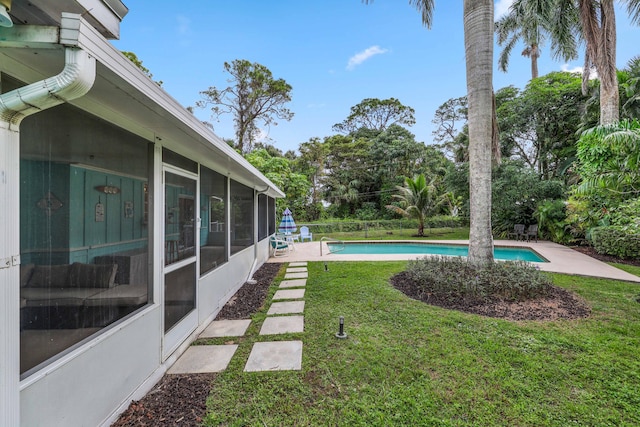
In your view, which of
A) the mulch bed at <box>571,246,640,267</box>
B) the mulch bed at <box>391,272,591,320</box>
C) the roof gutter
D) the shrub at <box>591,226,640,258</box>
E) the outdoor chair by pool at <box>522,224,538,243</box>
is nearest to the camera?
the roof gutter

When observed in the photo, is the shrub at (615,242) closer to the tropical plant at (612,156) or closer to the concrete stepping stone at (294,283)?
the tropical plant at (612,156)

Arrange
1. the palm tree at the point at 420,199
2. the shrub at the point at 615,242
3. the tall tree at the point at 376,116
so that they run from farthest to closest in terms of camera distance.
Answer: the tall tree at the point at 376,116 → the palm tree at the point at 420,199 → the shrub at the point at 615,242

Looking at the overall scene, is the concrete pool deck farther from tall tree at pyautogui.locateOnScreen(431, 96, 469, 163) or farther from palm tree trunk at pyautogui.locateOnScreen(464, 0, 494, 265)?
tall tree at pyautogui.locateOnScreen(431, 96, 469, 163)

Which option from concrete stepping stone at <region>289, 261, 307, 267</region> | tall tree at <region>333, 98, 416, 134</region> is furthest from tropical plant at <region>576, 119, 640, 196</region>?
tall tree at <region>333, 98, 416, 134</region>

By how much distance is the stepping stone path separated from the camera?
9.34 feet

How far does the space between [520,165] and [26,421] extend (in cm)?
1716

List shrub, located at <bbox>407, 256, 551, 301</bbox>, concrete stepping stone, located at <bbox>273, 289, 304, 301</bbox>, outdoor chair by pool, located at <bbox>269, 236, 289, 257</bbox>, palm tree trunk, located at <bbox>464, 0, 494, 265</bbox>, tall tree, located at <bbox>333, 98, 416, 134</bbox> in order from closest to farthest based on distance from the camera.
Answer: shrub, located at <bbox>407, 256, 551, 301</bbox>, concrete stepping stone, located at <bbox>273, 289, 304, 301</bbox>, palm tree trunk, located at <bbox>464, 0, 494, 265</bbox>, outdoor chair by pool, located at <bbox>269, 236, 289, 257</bbox>, tall tree, located at <bbox>333, 98, 416, 134</bbox>

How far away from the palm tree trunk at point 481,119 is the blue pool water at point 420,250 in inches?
217

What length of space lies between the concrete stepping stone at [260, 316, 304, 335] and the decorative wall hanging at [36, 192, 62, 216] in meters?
2.68

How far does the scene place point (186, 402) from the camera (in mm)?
2316

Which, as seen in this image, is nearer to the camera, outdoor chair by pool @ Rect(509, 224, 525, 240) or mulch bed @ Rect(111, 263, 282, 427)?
mulch bed @ Rect(111, 263, 282, 427)

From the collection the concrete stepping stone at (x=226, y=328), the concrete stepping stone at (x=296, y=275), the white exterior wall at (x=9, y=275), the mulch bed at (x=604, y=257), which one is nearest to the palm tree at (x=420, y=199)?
the mulch bed at (x=604, y=257)

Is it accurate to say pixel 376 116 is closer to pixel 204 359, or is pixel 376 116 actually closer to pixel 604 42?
pixel 604 42

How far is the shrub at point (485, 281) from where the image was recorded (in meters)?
4.63
